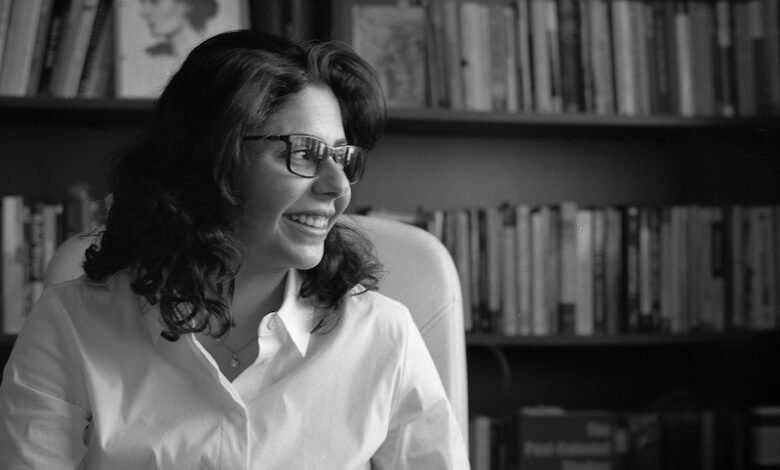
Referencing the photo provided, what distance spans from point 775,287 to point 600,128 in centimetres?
52

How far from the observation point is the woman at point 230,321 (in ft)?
3.65

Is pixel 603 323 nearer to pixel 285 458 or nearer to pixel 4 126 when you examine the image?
pixel 285 458

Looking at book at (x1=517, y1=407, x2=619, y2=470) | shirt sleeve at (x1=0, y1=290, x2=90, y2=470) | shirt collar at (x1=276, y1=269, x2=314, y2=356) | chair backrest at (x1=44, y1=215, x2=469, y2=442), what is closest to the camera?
shirt sleeve at (x1=0, y1=290, x2=90, y2=470)

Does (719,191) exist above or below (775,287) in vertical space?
above

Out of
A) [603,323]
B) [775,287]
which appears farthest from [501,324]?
[775,287]

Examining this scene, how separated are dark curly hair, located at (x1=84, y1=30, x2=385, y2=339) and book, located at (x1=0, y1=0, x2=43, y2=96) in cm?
83

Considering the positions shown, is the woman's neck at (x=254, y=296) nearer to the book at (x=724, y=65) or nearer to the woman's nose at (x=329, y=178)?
the woman's nose at (x=329, y=178)

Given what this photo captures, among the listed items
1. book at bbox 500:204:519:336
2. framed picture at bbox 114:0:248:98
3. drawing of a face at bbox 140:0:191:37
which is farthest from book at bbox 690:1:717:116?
drawing of a face at bbox 140:0:191:37

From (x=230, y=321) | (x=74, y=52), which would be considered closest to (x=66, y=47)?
(x=74, y=52)

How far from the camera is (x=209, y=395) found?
1.13 meters

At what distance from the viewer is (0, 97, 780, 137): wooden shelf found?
1991mm

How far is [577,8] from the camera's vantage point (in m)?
2.15

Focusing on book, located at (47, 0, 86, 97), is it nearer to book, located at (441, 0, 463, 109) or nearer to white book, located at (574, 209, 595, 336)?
book, located at (441, 0, 463, 109)

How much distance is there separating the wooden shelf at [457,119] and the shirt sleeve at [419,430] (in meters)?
0.94
